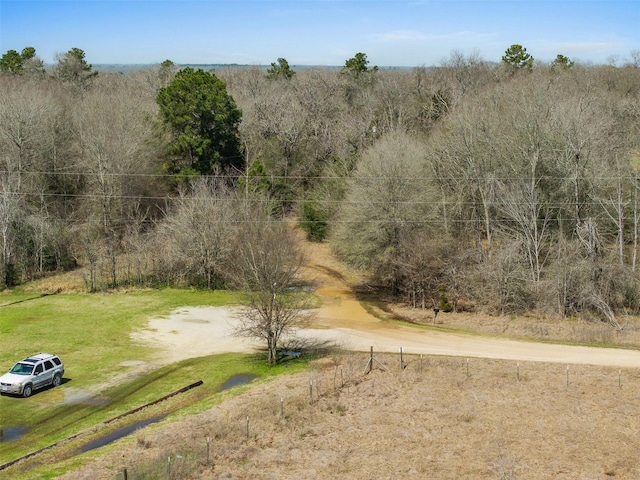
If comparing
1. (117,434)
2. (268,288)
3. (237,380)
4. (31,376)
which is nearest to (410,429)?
(237,380)

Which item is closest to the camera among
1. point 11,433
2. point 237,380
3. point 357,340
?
point 11,433

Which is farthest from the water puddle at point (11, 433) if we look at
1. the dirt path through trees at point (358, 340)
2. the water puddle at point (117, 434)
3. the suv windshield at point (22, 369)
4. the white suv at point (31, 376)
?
the dirt path through trees at point (358, 340)

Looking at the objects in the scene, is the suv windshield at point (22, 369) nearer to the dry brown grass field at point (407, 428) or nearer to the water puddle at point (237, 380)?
the dry brown grass field at point (407, 428)

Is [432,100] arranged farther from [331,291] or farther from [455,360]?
[455,360]

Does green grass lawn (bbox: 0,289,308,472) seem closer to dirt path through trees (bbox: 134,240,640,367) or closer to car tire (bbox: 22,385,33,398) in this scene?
car tire (bbox: 22,385,33,398)

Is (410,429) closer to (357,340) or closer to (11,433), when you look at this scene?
(357,340)

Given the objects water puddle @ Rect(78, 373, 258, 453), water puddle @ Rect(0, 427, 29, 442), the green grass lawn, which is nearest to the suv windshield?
the green grass lawn
